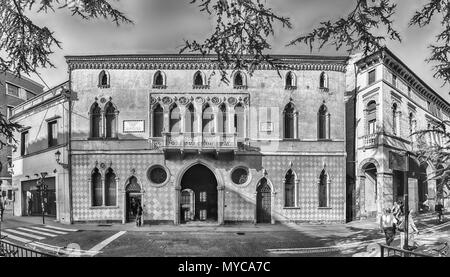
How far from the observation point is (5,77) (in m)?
2.95

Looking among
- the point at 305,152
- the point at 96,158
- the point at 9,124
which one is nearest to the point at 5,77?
the point at 9,124

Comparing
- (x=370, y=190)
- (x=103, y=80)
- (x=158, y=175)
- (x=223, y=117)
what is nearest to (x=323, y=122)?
(x=370, y=190)

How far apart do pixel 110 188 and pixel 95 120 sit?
139 centimetres

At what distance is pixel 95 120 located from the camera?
4766mm

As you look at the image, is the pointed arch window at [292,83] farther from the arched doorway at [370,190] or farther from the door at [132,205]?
the door at [132,205]

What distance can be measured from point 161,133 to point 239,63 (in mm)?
4719

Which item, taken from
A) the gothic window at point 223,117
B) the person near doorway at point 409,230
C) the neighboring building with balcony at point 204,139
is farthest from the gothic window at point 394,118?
the gothic window at point 223,117

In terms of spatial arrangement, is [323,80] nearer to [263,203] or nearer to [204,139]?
[263,203]

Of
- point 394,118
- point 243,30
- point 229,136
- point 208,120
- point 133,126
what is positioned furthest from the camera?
point 208,120

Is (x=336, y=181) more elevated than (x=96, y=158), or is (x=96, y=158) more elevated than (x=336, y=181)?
(x=96, y=158)

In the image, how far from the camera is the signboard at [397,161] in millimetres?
3609

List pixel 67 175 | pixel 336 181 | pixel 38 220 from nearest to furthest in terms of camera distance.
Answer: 1. pixel 38 220
2. pixel 67 175
3. pixel 336 181

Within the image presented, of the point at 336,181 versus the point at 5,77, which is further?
the point at 336,181
